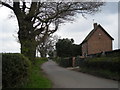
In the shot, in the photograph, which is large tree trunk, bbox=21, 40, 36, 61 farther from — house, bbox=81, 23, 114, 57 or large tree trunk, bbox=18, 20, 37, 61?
house, bbox=81, 23, 114, 57

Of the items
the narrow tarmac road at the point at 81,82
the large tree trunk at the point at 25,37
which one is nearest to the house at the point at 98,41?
the large tree trunk at the point at 25,37

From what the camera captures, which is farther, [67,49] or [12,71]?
[67,49]

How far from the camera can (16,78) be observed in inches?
419

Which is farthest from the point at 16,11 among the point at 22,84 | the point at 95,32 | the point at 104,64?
the point at 95,32

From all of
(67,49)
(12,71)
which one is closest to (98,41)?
(67,49)

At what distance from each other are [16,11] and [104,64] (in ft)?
29.7

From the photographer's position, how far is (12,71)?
34.0 ft

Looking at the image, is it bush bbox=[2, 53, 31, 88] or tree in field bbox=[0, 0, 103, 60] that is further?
tree in field bbox=[0, 0, 103, 60]

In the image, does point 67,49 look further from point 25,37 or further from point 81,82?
Result: point 81,82

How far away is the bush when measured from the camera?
10.1 meters

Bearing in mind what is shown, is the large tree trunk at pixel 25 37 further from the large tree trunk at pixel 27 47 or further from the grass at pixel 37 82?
the grass at pixel 37 82

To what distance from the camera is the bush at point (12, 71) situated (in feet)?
33.0

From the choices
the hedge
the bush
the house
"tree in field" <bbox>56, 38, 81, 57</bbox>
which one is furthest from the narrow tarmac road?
"tree in field" <bbox>56, 38, 81, 57</bbox>

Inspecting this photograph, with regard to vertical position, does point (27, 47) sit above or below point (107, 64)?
above
